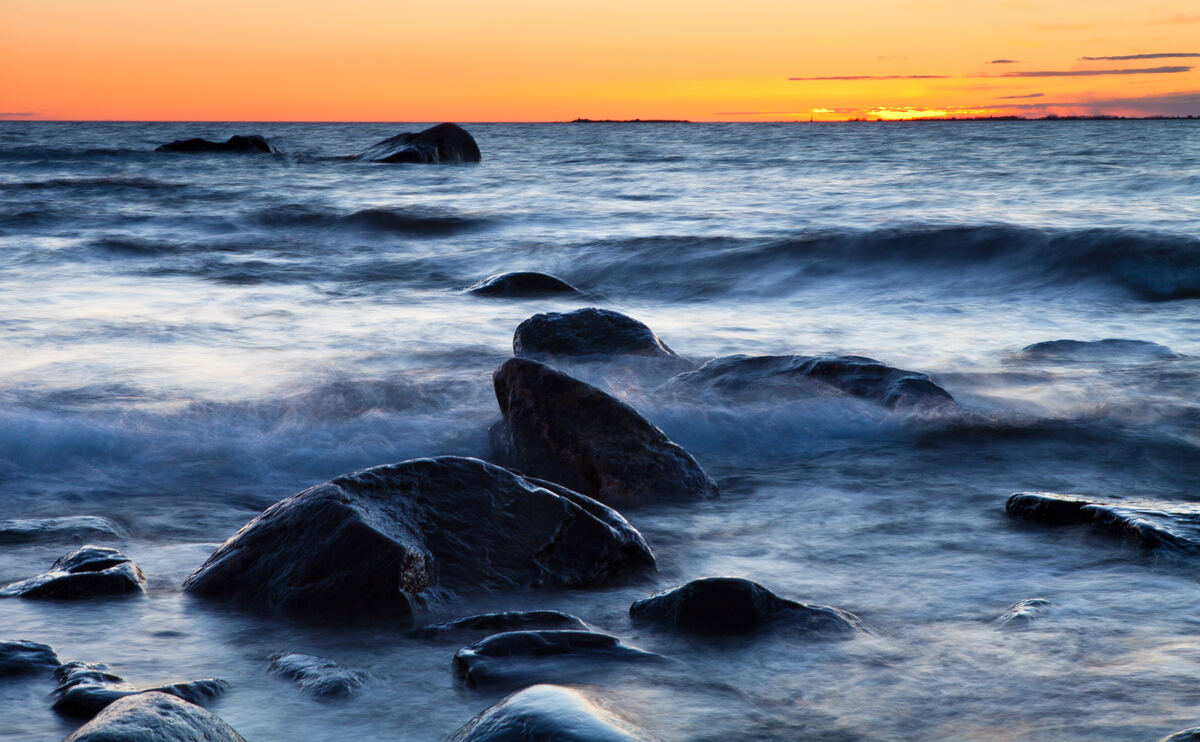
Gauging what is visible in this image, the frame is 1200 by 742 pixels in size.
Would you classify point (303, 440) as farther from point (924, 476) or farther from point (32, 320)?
point (32, 320)

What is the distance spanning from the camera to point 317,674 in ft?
8.63

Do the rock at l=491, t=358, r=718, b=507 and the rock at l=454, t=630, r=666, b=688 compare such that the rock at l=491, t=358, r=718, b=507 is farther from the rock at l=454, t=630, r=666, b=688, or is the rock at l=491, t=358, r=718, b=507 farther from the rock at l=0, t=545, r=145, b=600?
the rock at l=0, t=545, r=145, b=600

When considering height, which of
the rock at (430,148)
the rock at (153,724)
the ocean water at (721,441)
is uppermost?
the rock at (430,148)

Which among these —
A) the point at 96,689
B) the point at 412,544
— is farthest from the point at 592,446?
the point at 96,689


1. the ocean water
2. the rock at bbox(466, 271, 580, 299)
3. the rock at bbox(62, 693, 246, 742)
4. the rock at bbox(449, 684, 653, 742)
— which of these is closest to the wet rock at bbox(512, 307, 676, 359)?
the ocean water

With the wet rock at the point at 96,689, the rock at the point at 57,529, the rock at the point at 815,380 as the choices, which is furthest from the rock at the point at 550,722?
the rock at the point at 815,380

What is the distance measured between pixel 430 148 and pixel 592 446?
28.2 m

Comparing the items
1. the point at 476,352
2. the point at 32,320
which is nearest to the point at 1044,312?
the point at 476,352

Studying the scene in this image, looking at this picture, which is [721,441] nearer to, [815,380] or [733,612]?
[815,380]

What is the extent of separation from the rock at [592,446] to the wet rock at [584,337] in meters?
1.80

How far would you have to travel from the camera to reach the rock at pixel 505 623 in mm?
2902

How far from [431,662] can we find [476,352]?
4.48 metres

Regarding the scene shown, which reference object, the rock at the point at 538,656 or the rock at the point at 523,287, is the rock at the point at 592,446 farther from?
the rock at the point at 523,287

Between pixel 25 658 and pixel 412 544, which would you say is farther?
pixel 412 544
